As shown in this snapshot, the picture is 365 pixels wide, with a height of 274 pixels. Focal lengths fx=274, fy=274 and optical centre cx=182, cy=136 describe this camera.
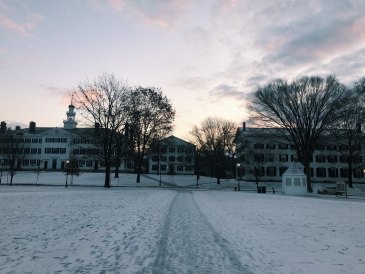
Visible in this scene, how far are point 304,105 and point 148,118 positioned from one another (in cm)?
2504

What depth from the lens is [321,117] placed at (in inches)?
1426

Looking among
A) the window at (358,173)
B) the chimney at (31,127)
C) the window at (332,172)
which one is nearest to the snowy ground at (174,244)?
the window at (332,172)

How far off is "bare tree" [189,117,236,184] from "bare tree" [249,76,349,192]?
78.4 feet

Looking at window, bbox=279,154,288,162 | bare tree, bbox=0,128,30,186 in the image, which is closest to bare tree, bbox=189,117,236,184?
window, bbox=279,154,288,162

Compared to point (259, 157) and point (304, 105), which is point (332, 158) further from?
point (304, 105)

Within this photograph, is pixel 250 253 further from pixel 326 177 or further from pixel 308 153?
pixel 326 177

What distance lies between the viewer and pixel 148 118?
4803 centimetres

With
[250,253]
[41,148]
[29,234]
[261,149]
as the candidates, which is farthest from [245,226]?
[41,148]

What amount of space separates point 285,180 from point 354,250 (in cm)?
3070

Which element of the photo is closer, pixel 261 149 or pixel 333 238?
pixel 333 238

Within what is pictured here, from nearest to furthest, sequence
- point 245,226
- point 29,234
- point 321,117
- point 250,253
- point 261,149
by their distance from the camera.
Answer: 1. point 250,253
2. point 29,234
3. point 245,226
4. point 321,117
5. point 261,149

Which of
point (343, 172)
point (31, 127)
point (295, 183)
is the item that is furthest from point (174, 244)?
point (31, 127)

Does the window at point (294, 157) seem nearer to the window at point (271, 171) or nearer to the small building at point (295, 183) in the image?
the window at point (271, 171)

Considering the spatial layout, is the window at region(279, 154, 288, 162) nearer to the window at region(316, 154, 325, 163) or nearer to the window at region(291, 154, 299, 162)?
the window at region(291, 154, 299, 162)
